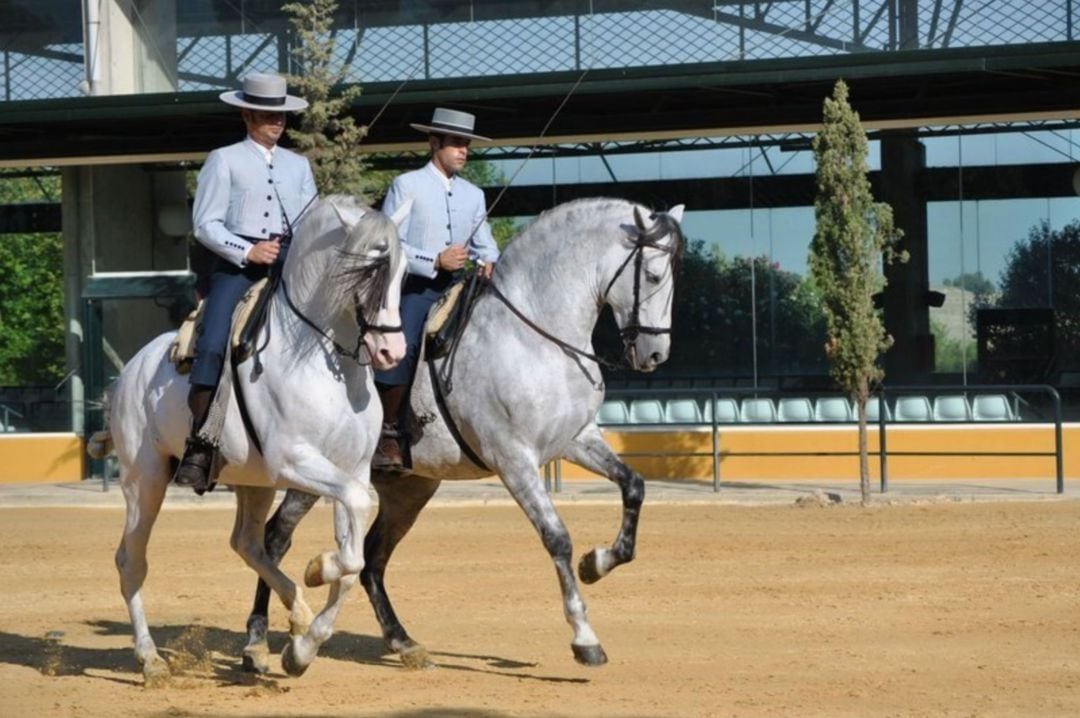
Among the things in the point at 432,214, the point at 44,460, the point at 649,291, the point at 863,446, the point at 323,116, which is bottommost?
the point at 44,460

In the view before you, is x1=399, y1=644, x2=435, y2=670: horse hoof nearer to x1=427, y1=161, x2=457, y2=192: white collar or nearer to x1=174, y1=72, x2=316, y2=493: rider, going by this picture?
x1=174, y1=72, x2=316, y2=493: rider

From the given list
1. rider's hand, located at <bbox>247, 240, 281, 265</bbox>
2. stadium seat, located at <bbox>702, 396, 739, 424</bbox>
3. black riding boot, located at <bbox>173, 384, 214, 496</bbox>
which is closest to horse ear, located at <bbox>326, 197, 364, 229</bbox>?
rider's hand, located at <bbox>247, 240, 281, 265</bbox>

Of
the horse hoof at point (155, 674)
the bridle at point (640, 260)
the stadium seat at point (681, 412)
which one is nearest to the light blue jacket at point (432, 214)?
the bridle at point (640, 260)

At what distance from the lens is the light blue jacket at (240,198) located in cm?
927

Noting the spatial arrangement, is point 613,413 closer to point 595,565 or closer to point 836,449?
point 836,449

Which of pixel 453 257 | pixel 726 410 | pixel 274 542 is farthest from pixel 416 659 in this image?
pixel 726 410

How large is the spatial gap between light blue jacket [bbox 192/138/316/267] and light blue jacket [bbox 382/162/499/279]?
2.44 feet

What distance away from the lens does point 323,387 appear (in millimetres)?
8656

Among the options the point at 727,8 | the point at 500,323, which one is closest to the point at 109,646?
the point at 500,323

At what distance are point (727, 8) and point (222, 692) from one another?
15444 mm

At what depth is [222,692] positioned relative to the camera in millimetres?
9141

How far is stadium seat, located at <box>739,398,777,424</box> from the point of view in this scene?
24016 mm

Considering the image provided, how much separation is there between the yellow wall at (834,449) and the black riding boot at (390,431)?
12454 mm

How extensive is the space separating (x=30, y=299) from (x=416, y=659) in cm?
2584
